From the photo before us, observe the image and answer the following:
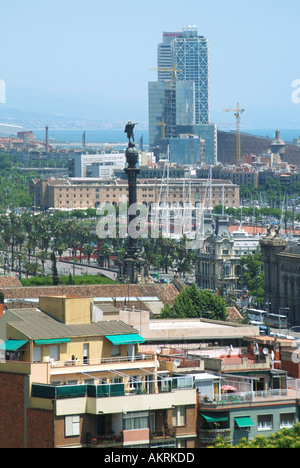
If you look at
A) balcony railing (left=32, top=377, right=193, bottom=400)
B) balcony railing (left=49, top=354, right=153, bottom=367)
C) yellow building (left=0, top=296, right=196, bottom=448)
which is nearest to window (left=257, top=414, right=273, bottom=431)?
yellow building (left=0, top=296, right=196, bottom=448)

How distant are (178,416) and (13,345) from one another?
4.08m

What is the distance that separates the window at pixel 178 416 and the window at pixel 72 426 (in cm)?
255

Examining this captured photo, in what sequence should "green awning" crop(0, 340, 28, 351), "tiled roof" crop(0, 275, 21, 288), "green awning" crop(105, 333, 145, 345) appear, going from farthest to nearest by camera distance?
1. "tiled roof" crop(0, 275, 21, 288)
2. "green awning" crop(105, 333, 145, 345)
3. "green awning" crop(0, 340, 28, 351)

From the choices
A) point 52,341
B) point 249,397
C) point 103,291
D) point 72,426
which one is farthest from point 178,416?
point 103,291

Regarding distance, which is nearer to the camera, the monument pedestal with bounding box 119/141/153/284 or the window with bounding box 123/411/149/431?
the window with bounding box 123/411/149/431

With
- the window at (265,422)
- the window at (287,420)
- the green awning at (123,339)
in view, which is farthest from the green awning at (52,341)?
the window at (287,420)

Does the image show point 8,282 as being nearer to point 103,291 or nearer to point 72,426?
point 103,291

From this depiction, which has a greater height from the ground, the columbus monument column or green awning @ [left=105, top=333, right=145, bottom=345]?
green awning @ [left=105, top=333, right=145, bottom=345]

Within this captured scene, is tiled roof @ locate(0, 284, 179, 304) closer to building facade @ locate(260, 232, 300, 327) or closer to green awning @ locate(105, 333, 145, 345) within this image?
building facade @ locate(260, 232, 300, 327)

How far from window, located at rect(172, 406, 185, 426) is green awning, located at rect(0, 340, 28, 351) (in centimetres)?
378

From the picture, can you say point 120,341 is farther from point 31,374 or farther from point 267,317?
point 267,317

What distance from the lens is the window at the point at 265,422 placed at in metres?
35.8

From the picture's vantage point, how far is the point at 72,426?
32.8m

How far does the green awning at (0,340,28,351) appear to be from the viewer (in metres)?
35.2
